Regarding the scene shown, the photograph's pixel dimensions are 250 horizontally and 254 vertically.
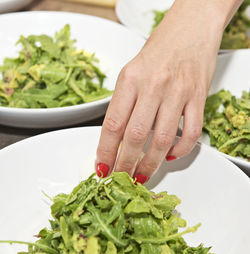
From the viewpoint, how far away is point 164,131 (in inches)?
43.9

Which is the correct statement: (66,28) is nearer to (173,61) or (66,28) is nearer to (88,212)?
(173,61)

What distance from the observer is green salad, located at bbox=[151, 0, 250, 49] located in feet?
7.01

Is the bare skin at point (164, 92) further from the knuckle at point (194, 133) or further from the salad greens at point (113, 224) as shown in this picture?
the salad greens at point (113, 224)

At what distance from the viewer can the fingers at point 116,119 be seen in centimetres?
111

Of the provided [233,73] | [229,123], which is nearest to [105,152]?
[229,123]

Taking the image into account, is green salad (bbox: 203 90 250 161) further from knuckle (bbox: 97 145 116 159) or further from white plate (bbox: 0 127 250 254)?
knuckle (bbox: 97 145 116 159)

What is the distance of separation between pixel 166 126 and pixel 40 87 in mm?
808

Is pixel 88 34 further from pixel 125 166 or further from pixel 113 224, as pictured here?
pixel 113 224

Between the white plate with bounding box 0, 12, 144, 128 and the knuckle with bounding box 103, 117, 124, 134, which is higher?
the white plate with bounding box 0, 12, 144, 128

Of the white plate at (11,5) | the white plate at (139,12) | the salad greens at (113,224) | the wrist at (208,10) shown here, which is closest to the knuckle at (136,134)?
the salad greens at (113,224)

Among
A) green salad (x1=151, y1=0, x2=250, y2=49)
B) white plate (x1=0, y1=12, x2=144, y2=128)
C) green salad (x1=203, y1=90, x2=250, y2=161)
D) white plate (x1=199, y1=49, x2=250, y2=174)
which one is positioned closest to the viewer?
green salad (x1=203, y1=90, x2=250, y2=161)

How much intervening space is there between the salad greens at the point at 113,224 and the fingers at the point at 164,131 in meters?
0.12

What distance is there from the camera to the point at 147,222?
100cm

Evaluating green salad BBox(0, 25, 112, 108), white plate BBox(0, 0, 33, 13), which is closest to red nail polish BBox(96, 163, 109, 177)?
green salad BBox(0, 25, 112, 108)
